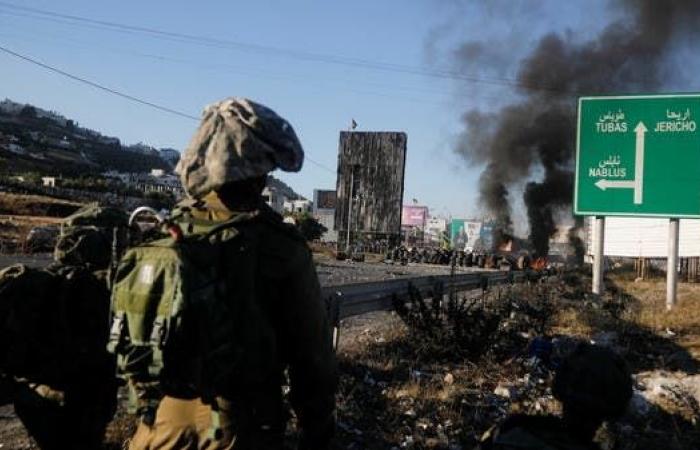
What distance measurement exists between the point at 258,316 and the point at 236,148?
49 centimetres

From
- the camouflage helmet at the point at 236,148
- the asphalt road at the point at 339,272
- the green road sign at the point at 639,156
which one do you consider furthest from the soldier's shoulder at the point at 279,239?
the green road sign at the point at 639,156

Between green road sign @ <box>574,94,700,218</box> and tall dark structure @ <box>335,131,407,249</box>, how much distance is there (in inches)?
1409

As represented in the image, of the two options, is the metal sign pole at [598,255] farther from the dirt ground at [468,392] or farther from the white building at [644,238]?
the white building at [644,238]

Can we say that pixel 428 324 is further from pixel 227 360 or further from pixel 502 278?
pixel 502 278

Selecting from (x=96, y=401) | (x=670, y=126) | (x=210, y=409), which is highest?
(x=670, y=126)

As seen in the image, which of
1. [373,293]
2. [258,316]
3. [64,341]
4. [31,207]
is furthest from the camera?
[31,207]

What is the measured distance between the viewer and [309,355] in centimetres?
200

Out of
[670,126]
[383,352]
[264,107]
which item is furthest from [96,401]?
[670,126]

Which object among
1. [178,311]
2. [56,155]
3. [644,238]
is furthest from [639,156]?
[56,155]

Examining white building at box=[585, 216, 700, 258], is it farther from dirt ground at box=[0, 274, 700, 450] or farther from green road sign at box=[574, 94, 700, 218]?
dirt ground at box=[0, 274, 700, 450]

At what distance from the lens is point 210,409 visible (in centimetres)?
192

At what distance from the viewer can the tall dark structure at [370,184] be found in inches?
1857

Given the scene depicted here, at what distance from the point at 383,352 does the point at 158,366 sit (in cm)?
469

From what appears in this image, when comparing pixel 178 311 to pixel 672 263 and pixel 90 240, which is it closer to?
pixel 90 240
